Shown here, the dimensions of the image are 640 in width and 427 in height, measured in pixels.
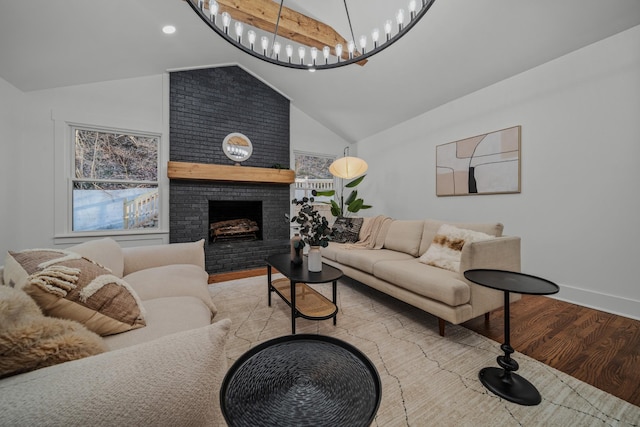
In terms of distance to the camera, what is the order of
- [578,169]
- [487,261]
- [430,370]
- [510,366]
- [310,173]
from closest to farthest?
[510,366] → [430,370] → [487,261] → [578,169] → [310,173]

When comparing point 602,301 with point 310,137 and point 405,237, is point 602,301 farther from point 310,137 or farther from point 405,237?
point 310,137

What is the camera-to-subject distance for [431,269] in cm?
212

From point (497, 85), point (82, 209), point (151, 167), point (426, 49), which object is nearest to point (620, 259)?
point (497, 85)

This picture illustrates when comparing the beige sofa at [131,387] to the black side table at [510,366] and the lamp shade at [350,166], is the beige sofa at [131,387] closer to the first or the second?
the black side table at [510,366]

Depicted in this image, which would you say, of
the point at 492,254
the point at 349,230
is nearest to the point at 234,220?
the point at 349,230

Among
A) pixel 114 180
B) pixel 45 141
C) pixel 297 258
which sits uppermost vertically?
pixel 45 141

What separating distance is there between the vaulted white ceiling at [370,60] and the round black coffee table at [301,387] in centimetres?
302

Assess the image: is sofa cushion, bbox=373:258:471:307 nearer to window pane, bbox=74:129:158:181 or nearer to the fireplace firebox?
the fireplace firebox

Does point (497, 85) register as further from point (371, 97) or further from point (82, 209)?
point (82, 209)

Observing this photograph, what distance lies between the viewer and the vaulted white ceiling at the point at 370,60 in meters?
2.08

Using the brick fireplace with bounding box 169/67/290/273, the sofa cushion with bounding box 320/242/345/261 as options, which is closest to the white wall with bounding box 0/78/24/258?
the brick fireplace with bounding box 169/67/290/273

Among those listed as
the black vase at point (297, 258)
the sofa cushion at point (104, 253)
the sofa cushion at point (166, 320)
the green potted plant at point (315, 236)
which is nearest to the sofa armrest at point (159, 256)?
the sofa cushion at point (104, 253)

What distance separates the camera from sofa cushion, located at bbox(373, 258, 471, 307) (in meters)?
1.71

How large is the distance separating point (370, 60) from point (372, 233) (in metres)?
2.30
